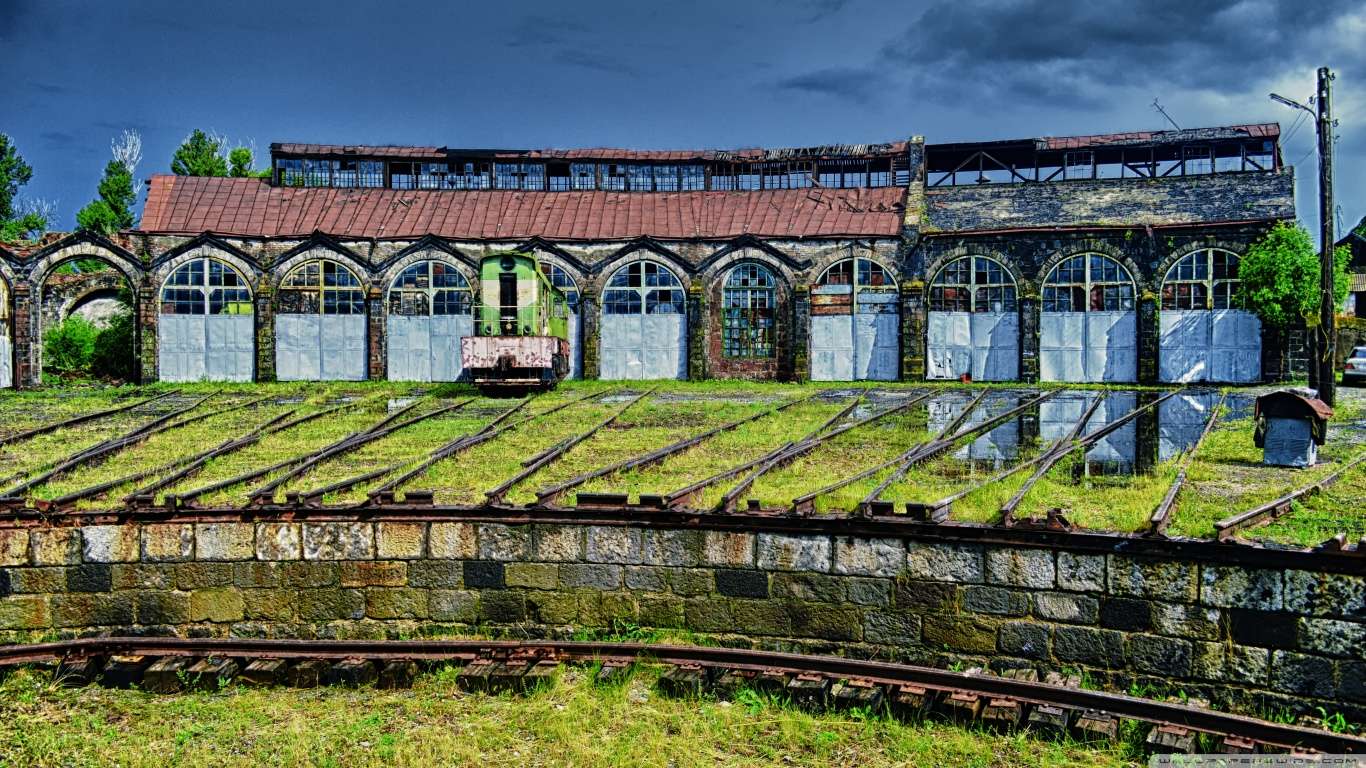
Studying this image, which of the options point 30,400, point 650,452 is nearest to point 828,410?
point 650,452

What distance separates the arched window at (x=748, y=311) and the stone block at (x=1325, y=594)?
22.1m

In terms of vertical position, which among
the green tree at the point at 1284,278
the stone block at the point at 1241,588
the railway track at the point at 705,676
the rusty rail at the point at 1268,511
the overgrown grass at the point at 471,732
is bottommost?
the overgrown grass at the point at 471,732

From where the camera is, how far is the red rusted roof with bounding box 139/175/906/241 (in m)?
30.9

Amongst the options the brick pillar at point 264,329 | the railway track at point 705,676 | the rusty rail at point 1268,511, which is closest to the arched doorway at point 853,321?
the brick pillar at point 264,329

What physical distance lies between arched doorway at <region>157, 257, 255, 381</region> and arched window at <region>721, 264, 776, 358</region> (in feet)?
43.8

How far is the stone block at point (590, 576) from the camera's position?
34.8 feet

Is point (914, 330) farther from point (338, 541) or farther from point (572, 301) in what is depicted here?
point (338, 541)

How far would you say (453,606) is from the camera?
35.6ft

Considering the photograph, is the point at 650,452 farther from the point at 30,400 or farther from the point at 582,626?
the point at 30,400

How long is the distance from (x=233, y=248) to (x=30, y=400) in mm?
7288

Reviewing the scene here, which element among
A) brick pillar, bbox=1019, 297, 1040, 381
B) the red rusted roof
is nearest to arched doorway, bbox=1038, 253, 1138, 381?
brick pillar, bbox=1019, 297, 1040, 381

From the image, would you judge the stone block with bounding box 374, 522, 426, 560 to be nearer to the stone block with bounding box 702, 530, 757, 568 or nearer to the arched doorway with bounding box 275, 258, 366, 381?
the stone block with bounding box 702, 530, 757, 568

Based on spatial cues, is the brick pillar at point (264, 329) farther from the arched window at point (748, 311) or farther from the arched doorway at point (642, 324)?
the arched window at point (748, 311)

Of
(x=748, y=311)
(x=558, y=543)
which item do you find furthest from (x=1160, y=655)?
(x=748, y=311)
